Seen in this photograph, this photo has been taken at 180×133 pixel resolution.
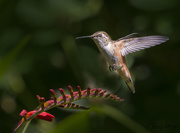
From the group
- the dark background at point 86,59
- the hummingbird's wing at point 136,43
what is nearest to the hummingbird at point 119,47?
the hummingbird's wing at point 136,43

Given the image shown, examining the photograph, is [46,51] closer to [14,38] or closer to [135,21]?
[14,38]

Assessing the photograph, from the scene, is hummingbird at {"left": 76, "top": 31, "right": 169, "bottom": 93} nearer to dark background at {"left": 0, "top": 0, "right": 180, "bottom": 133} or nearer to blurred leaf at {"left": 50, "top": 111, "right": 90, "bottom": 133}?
dark background at {"left": 0, "top": 0, "right": 180, "bottom": 133}

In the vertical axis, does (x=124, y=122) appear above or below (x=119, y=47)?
below

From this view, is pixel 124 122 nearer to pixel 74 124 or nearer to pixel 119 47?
pixel 119 47

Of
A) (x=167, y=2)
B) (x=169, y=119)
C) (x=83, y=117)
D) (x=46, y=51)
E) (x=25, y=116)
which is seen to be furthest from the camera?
(x=46, y=51)

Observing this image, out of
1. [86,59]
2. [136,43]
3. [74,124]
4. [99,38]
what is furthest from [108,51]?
[74,124]

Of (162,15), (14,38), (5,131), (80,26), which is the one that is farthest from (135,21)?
(5,131)

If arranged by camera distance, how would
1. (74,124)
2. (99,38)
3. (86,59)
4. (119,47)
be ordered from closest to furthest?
(74,124)
(99,38)
(119,47)
(86,59)

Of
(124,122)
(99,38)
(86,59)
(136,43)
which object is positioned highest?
(99,38)

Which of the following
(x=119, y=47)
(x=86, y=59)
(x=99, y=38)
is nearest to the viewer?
(x=99, y=38)
